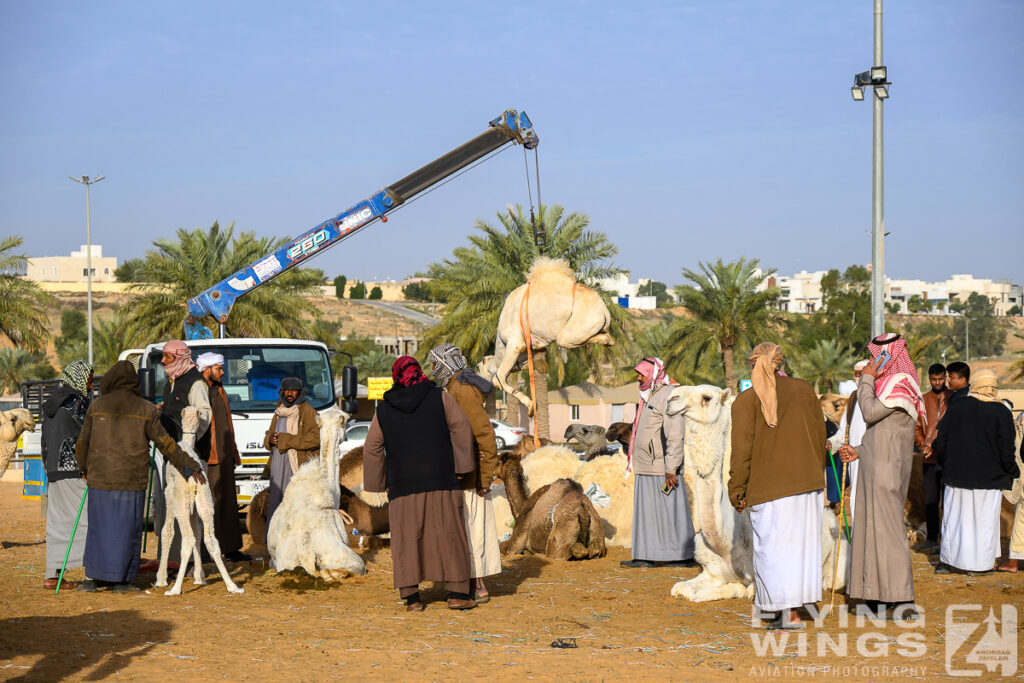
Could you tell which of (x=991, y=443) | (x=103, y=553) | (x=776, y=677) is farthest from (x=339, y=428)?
(x=991, y=443)

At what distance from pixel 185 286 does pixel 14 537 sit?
697 inches

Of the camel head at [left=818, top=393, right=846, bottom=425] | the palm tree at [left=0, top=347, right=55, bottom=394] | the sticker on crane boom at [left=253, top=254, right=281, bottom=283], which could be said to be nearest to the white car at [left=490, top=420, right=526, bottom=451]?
the sticker on crane boom at [left=253, top=254, right=281, bottom=283]

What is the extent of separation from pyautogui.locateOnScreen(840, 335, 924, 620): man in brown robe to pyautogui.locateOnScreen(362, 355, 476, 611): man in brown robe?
8.44 feet

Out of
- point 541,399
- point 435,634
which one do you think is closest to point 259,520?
point 435,634

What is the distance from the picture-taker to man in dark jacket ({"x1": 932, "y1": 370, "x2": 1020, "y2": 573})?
348 inches

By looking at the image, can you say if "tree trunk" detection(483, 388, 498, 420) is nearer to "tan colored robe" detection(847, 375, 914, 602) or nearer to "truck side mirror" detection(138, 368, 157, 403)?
"tan colored robe" detection(847, 375, 914, 602)

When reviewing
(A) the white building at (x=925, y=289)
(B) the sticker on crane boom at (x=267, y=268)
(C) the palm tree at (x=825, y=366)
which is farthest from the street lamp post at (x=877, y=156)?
(A) the white building at (x=925, y=289)

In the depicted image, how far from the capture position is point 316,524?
A: 8.46 meters

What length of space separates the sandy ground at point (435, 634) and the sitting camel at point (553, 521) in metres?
0.93

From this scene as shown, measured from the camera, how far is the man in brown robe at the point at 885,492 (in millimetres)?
6746

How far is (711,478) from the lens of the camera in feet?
24.1

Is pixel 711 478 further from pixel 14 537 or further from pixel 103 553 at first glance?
pixel 14 537

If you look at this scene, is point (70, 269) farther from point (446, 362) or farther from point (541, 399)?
point (446, 362)

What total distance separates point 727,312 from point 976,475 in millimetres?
26472
